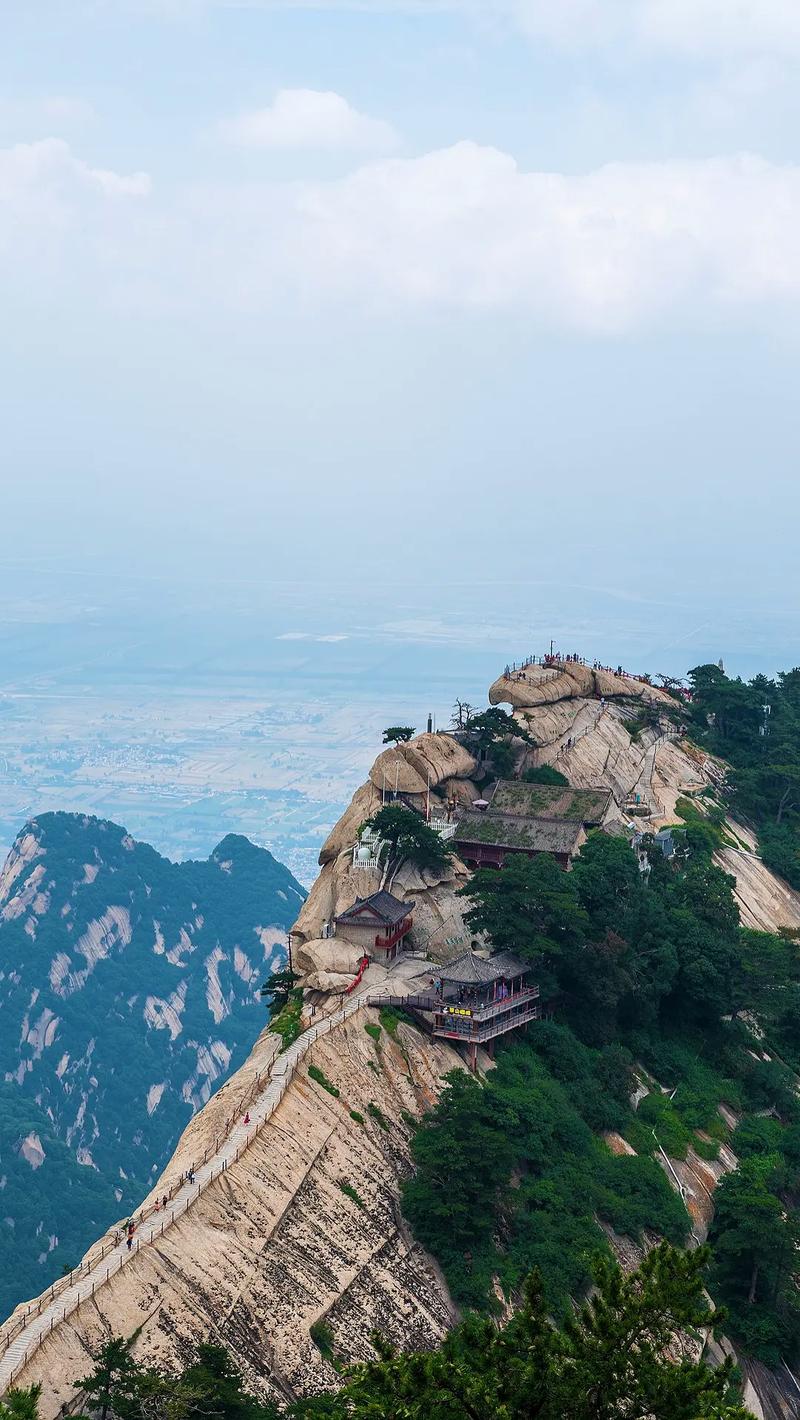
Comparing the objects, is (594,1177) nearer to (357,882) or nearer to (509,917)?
(509,917)

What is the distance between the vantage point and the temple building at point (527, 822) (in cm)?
4859

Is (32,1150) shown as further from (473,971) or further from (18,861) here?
(473,971)

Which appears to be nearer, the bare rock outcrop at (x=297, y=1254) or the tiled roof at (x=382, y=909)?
the bare rock outcrop at (x=297, y=1254)

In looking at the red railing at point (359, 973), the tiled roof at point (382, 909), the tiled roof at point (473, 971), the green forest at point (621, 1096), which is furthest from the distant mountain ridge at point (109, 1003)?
the tiled roof at point (473, 971)

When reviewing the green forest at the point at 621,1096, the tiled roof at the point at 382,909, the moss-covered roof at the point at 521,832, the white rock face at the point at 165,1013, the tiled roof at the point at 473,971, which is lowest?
the white rock face at the point at 165,1013

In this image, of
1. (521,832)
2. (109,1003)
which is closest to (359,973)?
(521,832)

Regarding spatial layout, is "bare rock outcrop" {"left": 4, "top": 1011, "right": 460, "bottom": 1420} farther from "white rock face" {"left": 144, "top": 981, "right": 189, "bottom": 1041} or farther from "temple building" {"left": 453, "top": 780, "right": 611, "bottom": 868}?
"white rock face" {"left": 144, "top": 981, "right": 189, "bottom": 1041}

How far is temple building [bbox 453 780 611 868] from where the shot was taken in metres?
48.6

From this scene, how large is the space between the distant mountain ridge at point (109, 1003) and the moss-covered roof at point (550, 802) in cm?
4354

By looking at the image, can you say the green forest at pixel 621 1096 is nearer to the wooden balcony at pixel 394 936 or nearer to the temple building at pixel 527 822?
the temple building at pixel 527 822

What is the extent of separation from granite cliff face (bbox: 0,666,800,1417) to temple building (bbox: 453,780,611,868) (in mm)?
2812

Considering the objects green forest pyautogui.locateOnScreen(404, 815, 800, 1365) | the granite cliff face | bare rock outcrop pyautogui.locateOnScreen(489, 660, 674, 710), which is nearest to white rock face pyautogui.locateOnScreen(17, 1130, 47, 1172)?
bare rock outcrop pyautogui.locateOnScreen(489, 660, 674, 710)

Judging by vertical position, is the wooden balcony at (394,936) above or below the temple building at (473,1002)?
above

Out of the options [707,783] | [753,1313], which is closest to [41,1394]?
[753,1313]
